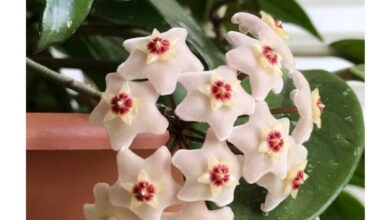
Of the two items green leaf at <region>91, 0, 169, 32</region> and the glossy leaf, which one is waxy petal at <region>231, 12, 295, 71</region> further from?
the glossy leaf

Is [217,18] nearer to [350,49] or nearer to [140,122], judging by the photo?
[350,49]

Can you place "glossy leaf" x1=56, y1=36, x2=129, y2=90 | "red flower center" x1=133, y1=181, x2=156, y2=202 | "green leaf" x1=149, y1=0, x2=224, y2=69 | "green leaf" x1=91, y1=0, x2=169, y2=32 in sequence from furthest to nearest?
"glossy leaf" x1=56, y1=36, x2=129, y2=90 < "green leaf" x1=91, y1=0, x2=169, y2=32 < "green leaf" x1=149, y1=0, x2=224, y2=69 < "red flower center" x1=133, y1=181, x2=156, y2=202

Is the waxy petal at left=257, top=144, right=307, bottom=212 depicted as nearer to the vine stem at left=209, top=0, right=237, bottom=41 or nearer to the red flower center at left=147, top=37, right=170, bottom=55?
the red flower center at left=147, top=37, right=170, bottom=55

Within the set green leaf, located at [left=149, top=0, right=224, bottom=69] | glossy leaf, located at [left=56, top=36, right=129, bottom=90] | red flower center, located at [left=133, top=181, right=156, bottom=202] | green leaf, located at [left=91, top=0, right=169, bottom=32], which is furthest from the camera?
glossy leaf, located at [left=56, top=36, right=129, bottom=90]

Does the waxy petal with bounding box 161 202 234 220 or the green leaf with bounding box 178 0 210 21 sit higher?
the waxy petal with bounding box 161 202 234 220

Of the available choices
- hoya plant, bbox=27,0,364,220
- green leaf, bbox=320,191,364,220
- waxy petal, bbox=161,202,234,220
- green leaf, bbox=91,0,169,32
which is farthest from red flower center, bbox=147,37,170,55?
green leaf, bbox=320,191,364,220

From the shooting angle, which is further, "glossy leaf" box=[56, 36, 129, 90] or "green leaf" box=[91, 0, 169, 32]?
"glossy leaf" box=[56, 36, 129, 90]

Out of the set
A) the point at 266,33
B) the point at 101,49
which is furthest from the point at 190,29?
the point at 101,49

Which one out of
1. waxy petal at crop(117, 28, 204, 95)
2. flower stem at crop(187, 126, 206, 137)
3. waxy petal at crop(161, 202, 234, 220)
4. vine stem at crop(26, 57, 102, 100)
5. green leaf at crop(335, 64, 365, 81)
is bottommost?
green leaf at crop(335, 64, 365, 81)
